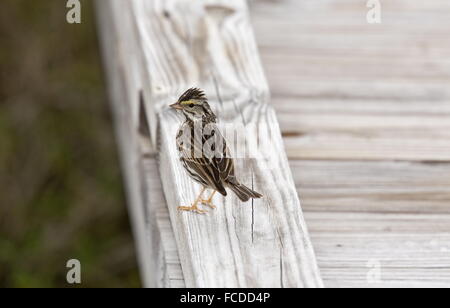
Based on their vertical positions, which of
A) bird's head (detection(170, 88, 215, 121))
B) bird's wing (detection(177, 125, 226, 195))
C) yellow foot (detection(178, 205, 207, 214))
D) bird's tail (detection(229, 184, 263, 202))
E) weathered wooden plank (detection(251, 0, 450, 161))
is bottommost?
yellow foot (detection(178, 205, 207, 214))

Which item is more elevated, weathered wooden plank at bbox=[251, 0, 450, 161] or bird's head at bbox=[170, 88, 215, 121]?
weathered wooden plank at bbox=[251, 0, 450, 161]

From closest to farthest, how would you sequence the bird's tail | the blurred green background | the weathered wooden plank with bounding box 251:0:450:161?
the bird's tail, the weathered wooden plank with bounding box 251:0:450:161, the blurred green background

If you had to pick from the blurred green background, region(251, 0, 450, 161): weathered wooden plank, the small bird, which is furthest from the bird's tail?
the blurred green background

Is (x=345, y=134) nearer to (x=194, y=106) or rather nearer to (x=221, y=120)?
(x=221, y=120)

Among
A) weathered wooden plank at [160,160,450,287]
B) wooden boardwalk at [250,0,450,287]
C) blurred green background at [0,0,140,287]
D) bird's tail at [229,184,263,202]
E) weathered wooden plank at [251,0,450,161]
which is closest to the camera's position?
bird's tail at [229,184,263,202]

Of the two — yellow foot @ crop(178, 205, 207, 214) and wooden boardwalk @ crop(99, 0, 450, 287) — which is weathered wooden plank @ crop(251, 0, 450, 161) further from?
yellow foot @ crop(178, 205, 207, 214)

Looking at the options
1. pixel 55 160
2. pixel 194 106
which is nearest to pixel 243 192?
pixel 194 106

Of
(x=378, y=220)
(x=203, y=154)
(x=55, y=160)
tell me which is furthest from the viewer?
(x=55, y=160)

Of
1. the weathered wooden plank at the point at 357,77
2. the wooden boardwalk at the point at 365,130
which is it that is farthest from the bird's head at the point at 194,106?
the weathered wooden plank at the point at 357,77
